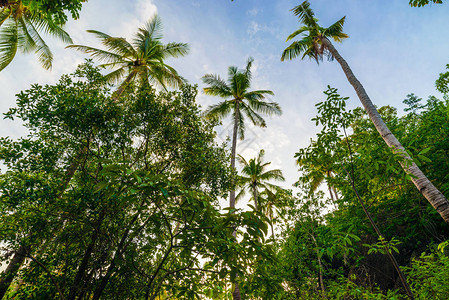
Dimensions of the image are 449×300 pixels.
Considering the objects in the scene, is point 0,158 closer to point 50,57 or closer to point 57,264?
point 57,264

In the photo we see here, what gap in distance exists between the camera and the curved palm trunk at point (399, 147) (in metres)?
4.16

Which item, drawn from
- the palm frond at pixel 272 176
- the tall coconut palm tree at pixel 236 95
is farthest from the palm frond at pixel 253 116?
the palm frond at pixel 272 176

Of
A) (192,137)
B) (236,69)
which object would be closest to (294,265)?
(192,137)

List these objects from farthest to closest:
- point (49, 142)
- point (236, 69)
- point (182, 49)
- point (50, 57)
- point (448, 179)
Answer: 1. point (236, 69)
2. point (182, 49)
3. point (50, 57)
4. point (448, 179)
5. point (49, 142)

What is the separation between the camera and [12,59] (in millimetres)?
8930

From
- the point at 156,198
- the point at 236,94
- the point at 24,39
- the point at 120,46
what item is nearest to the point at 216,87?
the point at 236,94

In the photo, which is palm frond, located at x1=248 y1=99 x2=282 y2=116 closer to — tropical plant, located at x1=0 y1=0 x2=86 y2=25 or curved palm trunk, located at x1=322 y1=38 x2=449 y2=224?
curved palm trunk, located at x1=322 y1=38 x2=449 y2=224

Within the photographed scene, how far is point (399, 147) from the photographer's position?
16.8ft

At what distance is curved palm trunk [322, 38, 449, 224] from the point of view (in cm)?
416

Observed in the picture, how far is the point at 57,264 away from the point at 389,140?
320 inches

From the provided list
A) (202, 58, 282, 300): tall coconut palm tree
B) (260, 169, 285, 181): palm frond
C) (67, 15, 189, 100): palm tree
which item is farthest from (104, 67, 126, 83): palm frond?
(260, 169, 285, 181): palm frond

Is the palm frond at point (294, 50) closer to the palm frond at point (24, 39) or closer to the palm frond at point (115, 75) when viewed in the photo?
the palm frond at point (115, 75)

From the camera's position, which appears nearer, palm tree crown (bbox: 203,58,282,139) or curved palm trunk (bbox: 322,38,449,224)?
curved palm trunk (bbox: 322,38,449,224)

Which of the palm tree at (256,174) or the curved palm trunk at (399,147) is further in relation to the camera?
the palm tree at (256,174)
